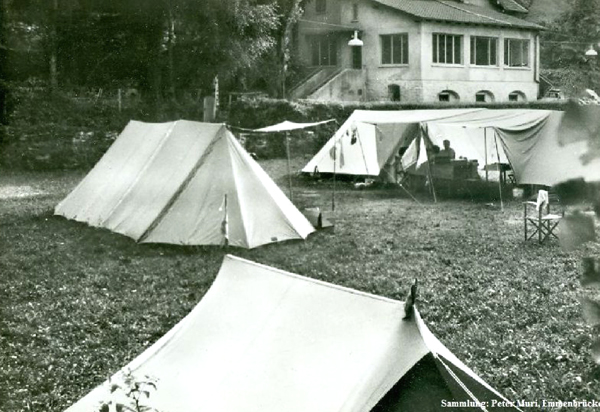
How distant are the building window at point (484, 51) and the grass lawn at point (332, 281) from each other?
77.7ft

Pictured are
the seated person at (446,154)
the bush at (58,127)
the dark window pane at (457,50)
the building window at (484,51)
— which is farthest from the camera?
the building window at (484,51)

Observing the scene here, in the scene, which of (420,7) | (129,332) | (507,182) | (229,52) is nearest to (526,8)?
(420,7)

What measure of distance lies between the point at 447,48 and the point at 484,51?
269 centimetres

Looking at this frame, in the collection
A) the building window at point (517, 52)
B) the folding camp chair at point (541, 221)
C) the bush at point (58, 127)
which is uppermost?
the building window at point (517, 52)

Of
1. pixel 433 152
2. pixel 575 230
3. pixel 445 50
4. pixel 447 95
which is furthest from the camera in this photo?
pixel 447 95

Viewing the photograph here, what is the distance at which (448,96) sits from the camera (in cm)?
3588

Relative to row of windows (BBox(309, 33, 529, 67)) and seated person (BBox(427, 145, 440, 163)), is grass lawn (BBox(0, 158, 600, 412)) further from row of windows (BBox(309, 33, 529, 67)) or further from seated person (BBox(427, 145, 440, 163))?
row of windows (BBox(309, 33, 529, 67))

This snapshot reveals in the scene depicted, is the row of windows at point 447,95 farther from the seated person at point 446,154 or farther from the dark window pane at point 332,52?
the seated person at point 446,154

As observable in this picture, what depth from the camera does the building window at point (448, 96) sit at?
116 ft

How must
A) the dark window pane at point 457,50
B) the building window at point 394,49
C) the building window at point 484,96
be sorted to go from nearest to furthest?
the building window at point 394,49 < the dark window pane at point 457,50 < the building window at point 484,96

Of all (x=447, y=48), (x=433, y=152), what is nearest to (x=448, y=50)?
(x=447, y=48)

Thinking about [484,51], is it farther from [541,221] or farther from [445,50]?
[541,221]

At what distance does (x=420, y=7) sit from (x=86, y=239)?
26.8 metres

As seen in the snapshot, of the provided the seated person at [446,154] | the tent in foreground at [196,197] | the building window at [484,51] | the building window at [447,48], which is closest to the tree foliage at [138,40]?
the building window at [447,48]
